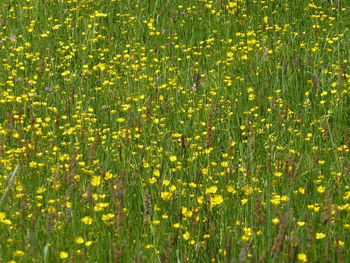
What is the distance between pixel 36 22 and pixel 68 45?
20.6 inches

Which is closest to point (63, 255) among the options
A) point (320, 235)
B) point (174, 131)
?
point (320, 235)

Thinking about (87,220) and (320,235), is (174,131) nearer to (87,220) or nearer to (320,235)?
(87,220)

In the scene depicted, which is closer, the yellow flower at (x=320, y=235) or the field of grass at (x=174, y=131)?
the yellow flower at (x=320, y=235)

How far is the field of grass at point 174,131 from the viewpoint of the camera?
307cm

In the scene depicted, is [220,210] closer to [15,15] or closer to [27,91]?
[27,91]

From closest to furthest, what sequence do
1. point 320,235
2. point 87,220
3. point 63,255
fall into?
point 63,255 < point 320,235 < point 87,220

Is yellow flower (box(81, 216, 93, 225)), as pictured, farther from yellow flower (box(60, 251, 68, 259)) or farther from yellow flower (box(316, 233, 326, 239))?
yellow flower (box(316, 233, 326, 239))

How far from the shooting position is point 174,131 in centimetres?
445

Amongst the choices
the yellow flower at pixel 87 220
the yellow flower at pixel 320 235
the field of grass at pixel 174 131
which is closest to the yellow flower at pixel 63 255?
the field of grass at pixel 174 131

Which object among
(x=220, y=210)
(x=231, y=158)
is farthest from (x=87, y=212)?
(x=231, y=158)

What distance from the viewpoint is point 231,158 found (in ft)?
12.5

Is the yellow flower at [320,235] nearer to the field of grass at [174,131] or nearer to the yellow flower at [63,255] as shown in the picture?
the field of grass at [174,131]

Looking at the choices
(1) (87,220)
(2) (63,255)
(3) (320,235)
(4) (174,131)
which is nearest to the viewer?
(2) (63,255)

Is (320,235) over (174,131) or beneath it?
over
